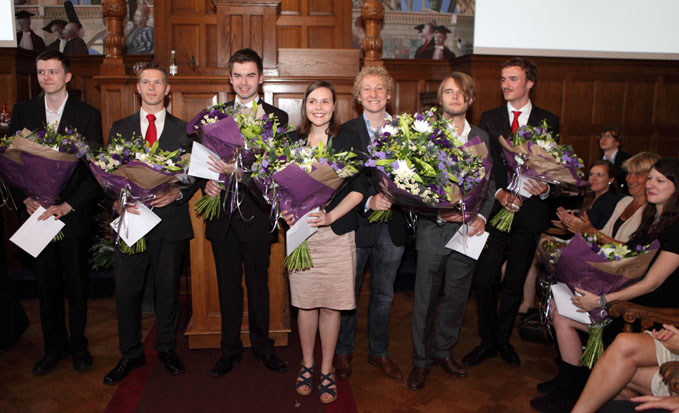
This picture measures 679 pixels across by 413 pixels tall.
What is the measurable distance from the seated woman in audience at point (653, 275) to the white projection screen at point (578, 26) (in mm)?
2181

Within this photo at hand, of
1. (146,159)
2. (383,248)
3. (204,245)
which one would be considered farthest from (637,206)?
(146,159)

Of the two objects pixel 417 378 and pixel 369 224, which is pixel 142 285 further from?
pixel 417 378

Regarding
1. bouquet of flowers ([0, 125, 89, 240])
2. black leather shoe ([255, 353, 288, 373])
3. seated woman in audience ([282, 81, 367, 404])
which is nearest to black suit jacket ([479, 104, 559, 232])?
seated woman in audience ([282, 81, 367, 404])

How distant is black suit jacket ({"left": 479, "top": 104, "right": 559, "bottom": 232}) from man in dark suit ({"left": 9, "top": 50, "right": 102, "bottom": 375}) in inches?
95.0

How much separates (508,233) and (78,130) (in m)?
2.73

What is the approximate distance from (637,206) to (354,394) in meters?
2.24

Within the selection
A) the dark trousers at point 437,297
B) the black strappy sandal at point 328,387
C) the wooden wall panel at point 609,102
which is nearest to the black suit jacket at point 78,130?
the black strappy sandal at point 328,387

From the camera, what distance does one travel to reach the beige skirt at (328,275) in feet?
8.66

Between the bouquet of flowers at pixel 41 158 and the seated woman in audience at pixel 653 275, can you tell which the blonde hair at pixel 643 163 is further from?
the bouquet of flowers at pixel 41 158

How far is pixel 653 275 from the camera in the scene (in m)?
2.34

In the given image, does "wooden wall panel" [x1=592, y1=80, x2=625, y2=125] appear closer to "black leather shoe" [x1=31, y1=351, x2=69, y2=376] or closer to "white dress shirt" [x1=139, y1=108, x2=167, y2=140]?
"white dress shirt" [x1=139, y1=108, x2=167, y2=140]

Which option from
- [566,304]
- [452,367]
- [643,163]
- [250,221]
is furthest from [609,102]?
[250,221]

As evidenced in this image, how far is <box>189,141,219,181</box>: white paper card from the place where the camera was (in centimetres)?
248

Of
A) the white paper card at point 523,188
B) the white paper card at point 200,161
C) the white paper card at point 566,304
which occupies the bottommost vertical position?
the white paper card at point 566,304
